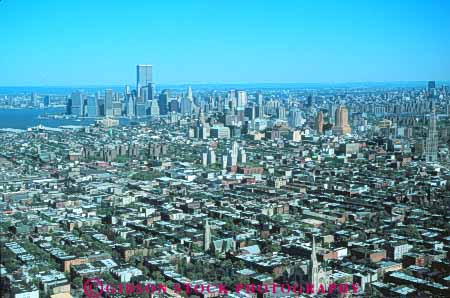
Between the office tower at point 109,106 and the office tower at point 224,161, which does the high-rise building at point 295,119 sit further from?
the office tower at point 224,161

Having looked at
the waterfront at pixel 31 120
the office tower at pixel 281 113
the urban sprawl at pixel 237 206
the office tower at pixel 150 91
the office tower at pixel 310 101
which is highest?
the office tower at pixel 150 91

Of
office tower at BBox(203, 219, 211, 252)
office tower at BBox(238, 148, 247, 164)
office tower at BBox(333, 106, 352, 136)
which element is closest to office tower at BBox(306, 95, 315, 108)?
office tower at BBox(333, 106, 352, 136)

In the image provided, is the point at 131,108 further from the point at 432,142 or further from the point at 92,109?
the point at 432,142

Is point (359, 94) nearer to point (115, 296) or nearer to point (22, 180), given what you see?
point (22, 180)

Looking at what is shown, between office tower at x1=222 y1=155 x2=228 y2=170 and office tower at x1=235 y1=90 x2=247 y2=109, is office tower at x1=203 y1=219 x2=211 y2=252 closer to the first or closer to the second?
office tower at x1=222 y1=155 x2=228 y2=170

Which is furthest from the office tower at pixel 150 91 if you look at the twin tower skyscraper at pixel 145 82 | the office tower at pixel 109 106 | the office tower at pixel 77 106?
the office tower at pixel 77 106

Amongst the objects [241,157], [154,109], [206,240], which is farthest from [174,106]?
[206,240]

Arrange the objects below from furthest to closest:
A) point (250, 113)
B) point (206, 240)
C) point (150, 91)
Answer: point (250, 113), point (150, 91), point (206, 240)
